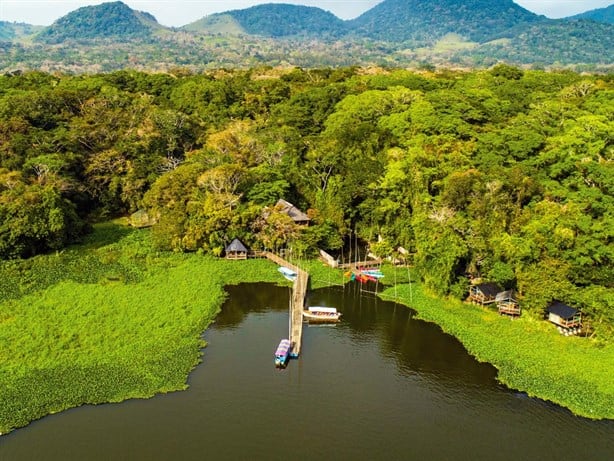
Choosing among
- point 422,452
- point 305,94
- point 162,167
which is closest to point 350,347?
point 422,452

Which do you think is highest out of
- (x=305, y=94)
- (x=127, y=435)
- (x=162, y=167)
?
(x=305, y=94)

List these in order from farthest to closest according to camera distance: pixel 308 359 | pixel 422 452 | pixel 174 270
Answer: pixel 174 270 < pixel 308 359 < pixel 422 452

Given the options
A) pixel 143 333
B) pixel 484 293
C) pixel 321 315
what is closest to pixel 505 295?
pixel 484 293

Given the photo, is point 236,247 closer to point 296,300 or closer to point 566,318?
point 296,300

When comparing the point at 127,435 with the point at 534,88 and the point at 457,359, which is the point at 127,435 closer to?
the point at 457,359

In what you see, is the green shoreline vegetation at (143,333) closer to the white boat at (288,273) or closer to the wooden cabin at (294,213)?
the white boat at (288,273)

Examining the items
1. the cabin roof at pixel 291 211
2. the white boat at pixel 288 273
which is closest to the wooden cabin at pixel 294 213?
the cabin roof at pixel 291 211
